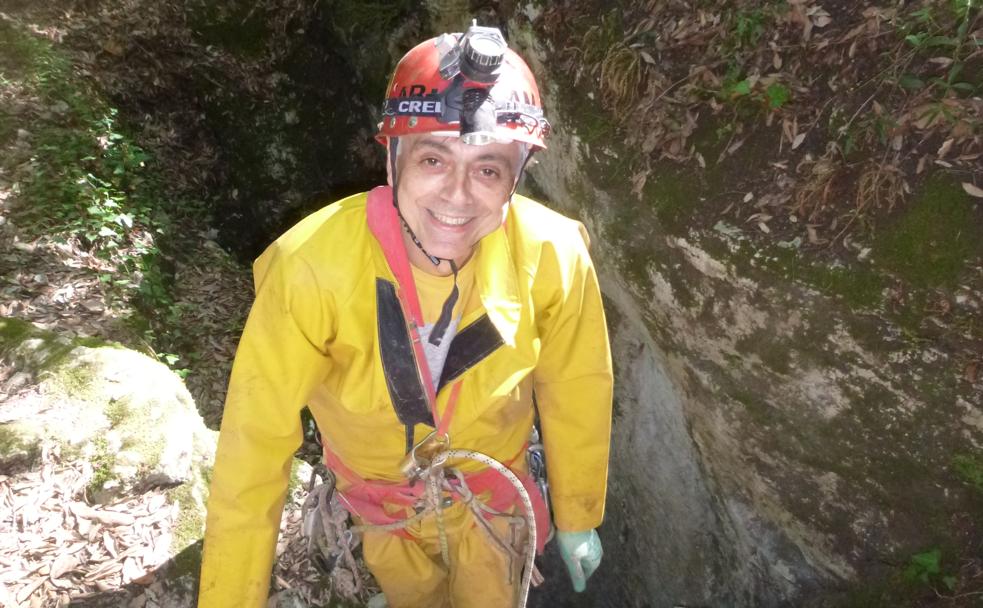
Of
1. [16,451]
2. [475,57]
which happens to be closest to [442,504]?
[475,57]

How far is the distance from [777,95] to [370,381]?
2993 mm

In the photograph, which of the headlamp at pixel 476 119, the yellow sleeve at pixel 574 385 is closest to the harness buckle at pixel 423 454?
the yellow sleeve at pixel 574 385

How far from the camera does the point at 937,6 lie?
3.71m

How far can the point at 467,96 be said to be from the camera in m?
2.37

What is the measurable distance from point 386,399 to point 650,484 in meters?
3.45

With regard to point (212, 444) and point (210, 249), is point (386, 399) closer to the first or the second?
point (212, 444)

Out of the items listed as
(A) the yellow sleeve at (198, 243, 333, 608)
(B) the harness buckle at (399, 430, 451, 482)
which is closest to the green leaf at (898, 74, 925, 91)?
(B) the harness buckle at (399, 430, 451, 482)

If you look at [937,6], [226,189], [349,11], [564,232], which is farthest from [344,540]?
[349,11]

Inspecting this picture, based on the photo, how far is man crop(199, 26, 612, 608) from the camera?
7.92ft

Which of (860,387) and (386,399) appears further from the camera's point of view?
(860,387)

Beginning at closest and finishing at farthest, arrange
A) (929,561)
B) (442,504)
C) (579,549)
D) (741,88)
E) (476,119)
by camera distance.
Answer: (476,119) → (442,504) → (579,549) → (929,561) → (741,88)

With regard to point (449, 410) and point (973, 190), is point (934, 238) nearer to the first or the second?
point (973, 190)

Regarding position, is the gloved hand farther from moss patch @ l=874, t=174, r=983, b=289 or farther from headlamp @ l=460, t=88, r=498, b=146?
moss patch @ l=874, t=174, r=983, b=289

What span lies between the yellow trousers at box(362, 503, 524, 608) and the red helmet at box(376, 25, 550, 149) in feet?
5.49
